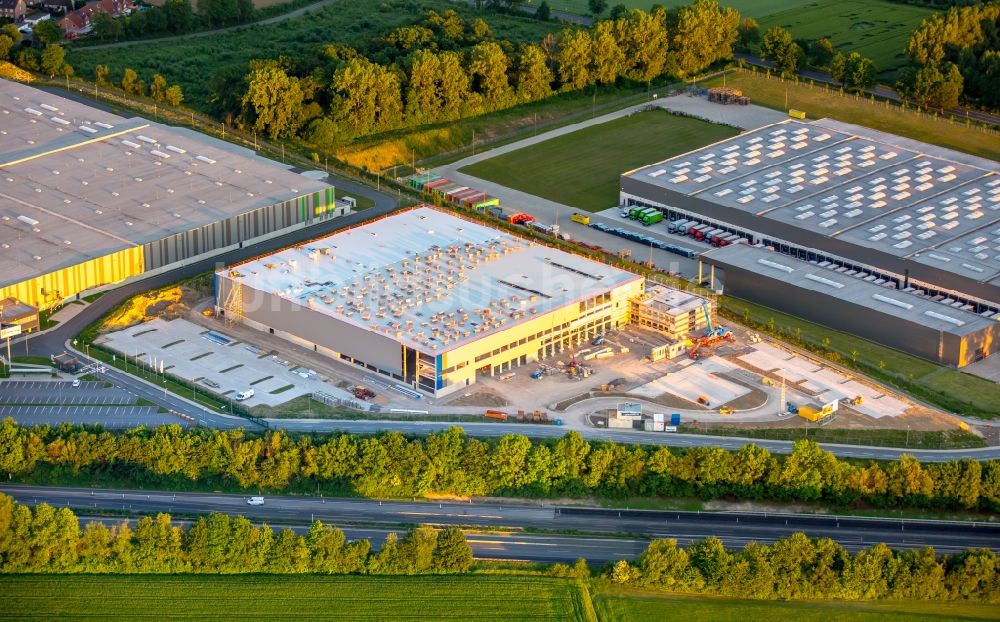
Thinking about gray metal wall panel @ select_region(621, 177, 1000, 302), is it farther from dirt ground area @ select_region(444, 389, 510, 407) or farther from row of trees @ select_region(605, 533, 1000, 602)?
row of trees @ select_region(605, 533, 1000, 602)

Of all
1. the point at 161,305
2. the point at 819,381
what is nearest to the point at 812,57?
the point at 819,381

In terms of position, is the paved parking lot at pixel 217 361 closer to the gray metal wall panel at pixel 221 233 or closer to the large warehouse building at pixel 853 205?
the gray metal wall panel at pixel 221 233

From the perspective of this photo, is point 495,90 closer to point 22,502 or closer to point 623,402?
point 623,402

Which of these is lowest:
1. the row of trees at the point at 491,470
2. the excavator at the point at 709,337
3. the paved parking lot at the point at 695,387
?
the row of trees at the point at 491,470

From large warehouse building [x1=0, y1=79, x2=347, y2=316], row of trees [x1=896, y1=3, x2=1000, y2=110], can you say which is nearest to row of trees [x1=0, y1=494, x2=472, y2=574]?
large warehouse building [x1=0, y1=79, x2=347, y2=316]

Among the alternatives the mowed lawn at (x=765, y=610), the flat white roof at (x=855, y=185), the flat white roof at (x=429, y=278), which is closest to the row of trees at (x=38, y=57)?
the flat white roof at (x=429, y=278)

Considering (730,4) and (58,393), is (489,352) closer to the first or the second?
(58,393)
